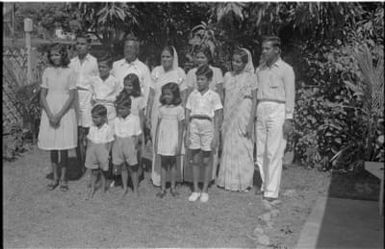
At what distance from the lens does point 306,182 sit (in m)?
6.27

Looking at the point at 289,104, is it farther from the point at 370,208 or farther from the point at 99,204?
the point at 99,204

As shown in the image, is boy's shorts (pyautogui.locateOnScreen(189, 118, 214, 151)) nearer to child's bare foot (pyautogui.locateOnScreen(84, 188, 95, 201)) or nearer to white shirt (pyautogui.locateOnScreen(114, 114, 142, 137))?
white shirt (pyautogui.locateOnScreen(114, 114, 142, 137))

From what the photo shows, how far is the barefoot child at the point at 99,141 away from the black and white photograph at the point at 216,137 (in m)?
0.01

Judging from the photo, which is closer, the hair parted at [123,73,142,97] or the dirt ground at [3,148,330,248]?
the dirt ground at [3,148,330,248]

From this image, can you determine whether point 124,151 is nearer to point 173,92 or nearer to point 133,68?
point 173,92

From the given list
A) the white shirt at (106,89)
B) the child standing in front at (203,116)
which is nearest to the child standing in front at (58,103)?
the white shirt at (106,89)

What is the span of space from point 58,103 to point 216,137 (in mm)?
1790

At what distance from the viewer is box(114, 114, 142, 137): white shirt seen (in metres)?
5.46

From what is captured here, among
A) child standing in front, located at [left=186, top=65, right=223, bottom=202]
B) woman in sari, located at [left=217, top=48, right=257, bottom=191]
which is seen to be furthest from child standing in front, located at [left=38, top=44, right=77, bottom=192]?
woman in sari, located at [left=217, top=48, right=257, bottom=191]

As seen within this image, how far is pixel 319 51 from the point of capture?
672cm

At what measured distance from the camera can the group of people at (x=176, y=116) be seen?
17.5ft

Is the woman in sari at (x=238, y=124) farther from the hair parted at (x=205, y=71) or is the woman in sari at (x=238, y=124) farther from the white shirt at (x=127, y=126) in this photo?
the white shirt at (x=127, y=126)

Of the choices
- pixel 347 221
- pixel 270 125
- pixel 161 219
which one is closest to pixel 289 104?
pixel 270 125

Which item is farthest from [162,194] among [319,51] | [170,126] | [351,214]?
[319,51]
